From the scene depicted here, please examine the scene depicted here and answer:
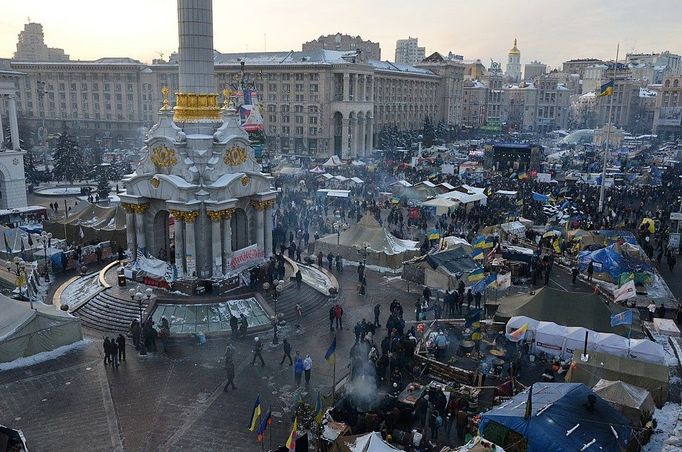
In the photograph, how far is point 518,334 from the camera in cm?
2056

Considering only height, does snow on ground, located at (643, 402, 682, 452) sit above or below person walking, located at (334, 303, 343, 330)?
below

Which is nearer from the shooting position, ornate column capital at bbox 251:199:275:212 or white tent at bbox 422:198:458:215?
ornate column capital at bbox 251:199:275:212

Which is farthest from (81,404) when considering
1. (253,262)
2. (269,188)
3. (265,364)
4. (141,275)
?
(269,188)

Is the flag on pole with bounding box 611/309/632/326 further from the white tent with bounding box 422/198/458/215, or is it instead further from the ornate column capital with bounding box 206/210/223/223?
the white tent with bounding box 422/198/458/215

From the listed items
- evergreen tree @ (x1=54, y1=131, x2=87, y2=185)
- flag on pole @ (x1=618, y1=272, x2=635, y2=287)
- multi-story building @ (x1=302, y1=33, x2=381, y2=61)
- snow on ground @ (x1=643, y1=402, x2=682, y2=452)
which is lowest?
snow on ground @ (x1=643, y1=402, x2=682, y2=452)

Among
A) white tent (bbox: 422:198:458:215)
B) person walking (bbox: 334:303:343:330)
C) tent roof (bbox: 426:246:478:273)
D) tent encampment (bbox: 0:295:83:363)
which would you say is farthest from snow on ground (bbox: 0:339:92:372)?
white tent (bbox: 422:198:458:215)

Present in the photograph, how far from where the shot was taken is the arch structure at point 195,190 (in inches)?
983

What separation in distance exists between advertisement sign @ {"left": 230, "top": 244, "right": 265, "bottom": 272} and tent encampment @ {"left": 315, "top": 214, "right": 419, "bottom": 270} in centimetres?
587

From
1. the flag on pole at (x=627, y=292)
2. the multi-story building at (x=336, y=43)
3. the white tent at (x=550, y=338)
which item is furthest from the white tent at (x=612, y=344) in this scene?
the multi-story building at (x=336, y=43)

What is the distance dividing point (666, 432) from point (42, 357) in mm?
19735

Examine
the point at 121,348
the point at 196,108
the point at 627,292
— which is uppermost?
the point at 196,108

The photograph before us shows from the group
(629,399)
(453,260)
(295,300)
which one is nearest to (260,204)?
(295,300)

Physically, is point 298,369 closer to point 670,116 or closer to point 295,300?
point 295,300

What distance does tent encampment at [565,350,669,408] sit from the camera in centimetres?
1745
